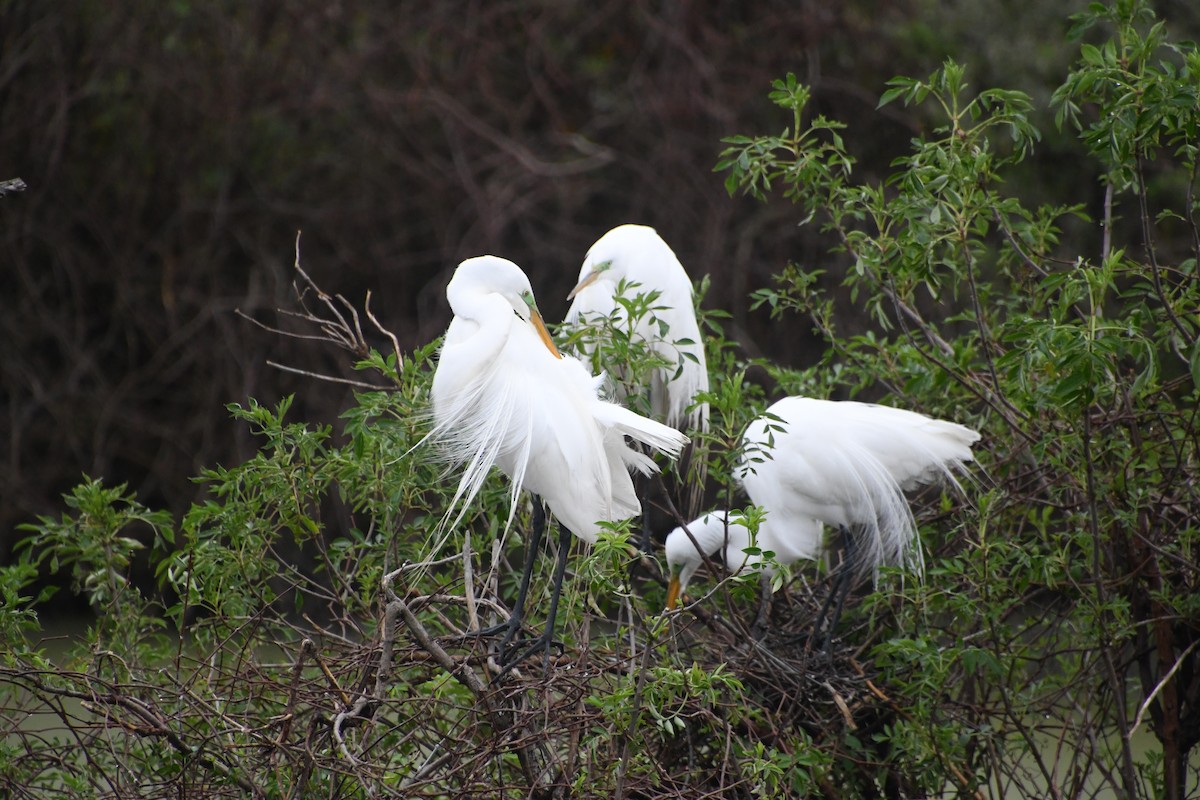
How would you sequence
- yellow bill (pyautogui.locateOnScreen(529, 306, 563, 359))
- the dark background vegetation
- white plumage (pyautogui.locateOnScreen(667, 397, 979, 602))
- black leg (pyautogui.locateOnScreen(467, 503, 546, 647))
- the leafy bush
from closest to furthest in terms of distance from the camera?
the leafy bush → black leg (pyautogui.locateOnScreen(467, 503, 546, 647)) → yellow bill (pyautogui.locateOnScreen(529, 306, 563, 359)) → white plumage (pyautogui.locateOnScreen(667, 397, 979, 602)) → the dark background vegetation

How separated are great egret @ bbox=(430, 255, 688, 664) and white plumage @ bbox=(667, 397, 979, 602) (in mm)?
462

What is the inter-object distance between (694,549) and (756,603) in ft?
0.82

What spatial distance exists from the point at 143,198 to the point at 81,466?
1.26 m

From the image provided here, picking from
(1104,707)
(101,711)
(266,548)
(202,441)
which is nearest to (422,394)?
(266,548)

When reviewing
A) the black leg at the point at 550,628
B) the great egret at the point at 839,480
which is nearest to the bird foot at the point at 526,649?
the black leg at the point at 550,628

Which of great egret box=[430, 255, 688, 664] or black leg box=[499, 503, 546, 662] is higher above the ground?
great egret box=[430, 255, 688, 664]

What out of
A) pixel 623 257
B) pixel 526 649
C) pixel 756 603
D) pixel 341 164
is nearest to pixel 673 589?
pixel 756 603

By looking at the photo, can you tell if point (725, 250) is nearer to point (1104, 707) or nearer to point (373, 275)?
point (373, 275)

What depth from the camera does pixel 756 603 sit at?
Result: 2822mm

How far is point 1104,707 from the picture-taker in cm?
262

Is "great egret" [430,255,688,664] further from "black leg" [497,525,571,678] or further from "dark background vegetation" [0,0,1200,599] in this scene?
"dark background vegetation" [0,0,1200,599]

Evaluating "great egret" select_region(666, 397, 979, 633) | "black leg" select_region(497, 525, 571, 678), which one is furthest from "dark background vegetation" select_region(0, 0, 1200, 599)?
"black leg" select_region(497, 525, 571, 678)

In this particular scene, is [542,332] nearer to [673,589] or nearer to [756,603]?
[673,589]

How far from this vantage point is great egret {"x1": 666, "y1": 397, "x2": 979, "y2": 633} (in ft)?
8.58
